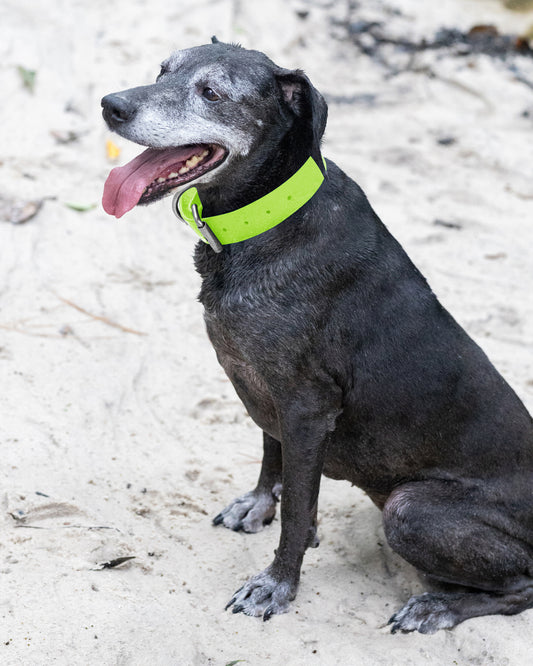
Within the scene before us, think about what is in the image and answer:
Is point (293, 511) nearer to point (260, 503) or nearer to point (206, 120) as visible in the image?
point (260, 503)

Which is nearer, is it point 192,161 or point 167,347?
point 192,161

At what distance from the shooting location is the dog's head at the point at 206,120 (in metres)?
2.86

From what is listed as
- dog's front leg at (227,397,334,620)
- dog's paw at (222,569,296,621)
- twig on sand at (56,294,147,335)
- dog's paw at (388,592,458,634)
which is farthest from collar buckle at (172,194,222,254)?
twig on sand at (56,294,147,335)

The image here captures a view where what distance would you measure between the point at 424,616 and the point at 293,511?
2.11ft

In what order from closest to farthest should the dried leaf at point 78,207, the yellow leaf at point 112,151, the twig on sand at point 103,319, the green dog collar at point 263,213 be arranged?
the green dog collar at point 263,213, the twig on sand at point 103,319, the dried leaf at point 78,207, the yellow leaf at point 112,151

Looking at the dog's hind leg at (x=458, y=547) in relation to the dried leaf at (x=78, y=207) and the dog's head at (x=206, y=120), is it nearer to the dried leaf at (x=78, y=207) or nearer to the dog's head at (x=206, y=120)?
the dog's head at (x=206, y=120)

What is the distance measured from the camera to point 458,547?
10.1 ft

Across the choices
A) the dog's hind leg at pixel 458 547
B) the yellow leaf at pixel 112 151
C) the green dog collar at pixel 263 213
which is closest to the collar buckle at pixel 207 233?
the green dog collar at pixel 263 213

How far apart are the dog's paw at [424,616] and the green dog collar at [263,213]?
156cm

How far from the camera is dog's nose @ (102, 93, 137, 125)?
2.83 meters

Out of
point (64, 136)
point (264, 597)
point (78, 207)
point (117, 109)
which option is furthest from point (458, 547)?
point (64, 136)

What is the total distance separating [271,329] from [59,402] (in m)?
1.65

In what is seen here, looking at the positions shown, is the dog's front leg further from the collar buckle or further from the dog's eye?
the dog's eye

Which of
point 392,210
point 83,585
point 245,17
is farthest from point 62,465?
point 245,17
